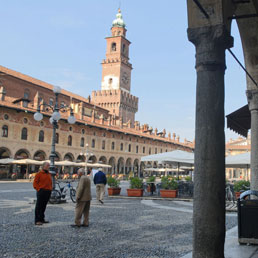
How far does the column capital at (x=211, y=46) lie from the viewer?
11.6 feet

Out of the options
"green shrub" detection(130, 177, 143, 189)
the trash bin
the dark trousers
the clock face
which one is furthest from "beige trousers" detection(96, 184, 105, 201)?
the clock face

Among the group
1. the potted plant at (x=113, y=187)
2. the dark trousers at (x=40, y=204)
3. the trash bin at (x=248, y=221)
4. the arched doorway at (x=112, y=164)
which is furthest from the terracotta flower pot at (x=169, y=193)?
the arched doorway at (x=112, y=164)

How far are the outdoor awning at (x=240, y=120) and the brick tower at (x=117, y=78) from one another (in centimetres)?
6513

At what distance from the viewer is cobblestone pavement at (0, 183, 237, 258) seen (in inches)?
189

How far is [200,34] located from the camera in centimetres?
365

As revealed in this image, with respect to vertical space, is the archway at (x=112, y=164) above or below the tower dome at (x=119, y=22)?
below

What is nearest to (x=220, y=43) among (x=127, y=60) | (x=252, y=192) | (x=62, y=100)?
(x=252, y=192)

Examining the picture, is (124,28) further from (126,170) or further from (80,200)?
(80,200)

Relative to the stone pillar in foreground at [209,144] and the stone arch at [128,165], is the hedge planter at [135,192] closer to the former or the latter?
the stone pillar in foreground at [209,144]

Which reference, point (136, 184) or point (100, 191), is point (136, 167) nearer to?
point (136, 184)

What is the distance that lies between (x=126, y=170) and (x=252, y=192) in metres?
48.9

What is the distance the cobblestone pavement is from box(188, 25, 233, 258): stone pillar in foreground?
4.80ft

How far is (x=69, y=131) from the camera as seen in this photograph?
135 feet

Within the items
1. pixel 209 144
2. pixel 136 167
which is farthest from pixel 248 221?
pixel 136 167
